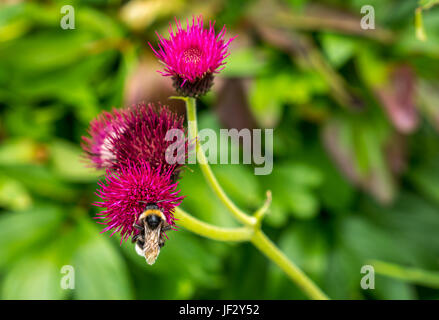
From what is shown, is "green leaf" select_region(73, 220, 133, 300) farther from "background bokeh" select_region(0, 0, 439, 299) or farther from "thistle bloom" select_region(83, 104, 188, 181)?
"thistle bloom" select_region(83, 104, 188, 181)

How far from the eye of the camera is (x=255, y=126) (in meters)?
0.97

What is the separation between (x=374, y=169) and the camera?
989 millimetres

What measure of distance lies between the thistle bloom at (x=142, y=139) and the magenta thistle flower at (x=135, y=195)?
2 centimetres

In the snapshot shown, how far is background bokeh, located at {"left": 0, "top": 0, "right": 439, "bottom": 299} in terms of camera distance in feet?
2.93

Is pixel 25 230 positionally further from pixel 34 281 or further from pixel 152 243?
pixel 152 243

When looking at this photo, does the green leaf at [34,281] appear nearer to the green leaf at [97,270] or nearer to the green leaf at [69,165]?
the green leaf at [97,270]

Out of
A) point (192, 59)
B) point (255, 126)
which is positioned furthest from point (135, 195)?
point (255, 126)

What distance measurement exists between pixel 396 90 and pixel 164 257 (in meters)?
0.62

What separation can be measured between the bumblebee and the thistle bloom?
6 centimetres

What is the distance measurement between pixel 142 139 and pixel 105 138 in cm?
6

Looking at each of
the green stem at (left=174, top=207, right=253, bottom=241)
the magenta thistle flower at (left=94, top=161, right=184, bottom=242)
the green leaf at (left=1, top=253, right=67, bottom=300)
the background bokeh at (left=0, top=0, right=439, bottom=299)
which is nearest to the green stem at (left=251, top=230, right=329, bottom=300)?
the green stem at (left=174, top=207, right=253, bottom=241)

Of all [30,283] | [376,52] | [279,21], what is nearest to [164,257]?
[30,283]

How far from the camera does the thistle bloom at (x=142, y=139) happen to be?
46cm

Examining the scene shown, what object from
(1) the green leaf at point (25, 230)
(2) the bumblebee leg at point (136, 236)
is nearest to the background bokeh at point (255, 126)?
(1) the green leaf at point (25, 230)
